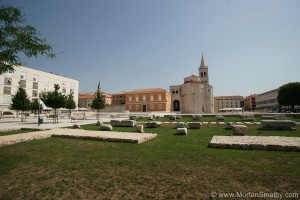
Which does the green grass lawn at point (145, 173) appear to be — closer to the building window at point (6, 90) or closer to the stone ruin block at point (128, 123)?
the stone ruin block at point (128, 123)

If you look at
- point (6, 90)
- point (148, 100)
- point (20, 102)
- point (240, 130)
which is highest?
point (6, 90)

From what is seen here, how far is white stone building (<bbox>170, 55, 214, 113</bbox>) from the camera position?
55.4m

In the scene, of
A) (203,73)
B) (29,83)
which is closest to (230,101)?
(203,73)

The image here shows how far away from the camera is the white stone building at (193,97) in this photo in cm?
5538

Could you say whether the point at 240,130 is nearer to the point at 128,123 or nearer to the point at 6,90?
the point at 128,123

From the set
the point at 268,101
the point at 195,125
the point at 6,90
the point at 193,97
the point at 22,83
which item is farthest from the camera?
the point at 268,101

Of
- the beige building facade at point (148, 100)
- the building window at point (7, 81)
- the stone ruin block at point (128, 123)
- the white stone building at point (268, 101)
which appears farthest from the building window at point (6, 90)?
the white stone building at point (268, 101)

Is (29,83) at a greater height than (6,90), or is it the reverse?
(29,83)

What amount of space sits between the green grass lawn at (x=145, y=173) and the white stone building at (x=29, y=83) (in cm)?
3897

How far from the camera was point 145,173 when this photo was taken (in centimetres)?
448

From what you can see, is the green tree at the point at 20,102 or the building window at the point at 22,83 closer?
the green tree at the point at 20,102

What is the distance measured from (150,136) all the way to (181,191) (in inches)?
239

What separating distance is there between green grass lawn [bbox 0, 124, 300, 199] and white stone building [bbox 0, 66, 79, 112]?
128 feet

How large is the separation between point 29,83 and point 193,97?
49.2m
